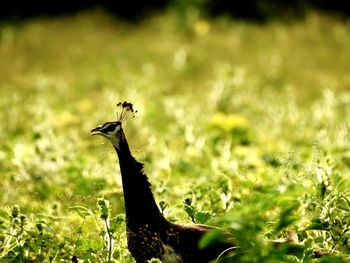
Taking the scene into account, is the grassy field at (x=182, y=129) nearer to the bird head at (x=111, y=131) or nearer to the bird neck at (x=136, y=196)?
the bird neck at (x=136, y=196)

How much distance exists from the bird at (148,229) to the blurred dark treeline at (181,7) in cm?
1318

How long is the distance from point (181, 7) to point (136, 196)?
13.4 meters

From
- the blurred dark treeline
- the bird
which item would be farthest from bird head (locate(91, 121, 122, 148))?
the blurred dark treeline

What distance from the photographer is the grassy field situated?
2781mm

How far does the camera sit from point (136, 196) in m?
2.56

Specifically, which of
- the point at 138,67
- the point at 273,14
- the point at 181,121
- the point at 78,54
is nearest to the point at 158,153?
the point at 181,121

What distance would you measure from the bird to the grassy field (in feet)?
0.33

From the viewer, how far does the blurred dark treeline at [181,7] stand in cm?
1560

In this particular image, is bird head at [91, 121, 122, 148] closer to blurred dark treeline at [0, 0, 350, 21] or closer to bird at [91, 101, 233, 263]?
bird at [91, 101, 233, 263]

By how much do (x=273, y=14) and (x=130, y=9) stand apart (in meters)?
3.62

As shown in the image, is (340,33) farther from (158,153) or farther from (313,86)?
(158,153)

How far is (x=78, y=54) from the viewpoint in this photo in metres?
13.7

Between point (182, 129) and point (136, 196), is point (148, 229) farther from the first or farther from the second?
point (182, 129)

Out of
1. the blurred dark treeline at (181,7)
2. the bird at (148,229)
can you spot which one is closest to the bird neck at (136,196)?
the bird at (148,229)
